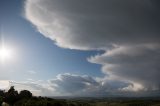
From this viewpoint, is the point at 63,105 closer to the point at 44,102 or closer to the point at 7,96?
the point at 44,102

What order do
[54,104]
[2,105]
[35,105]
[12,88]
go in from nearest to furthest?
[2,105], [35,105], [54,104], [12,88]

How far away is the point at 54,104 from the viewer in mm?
181000

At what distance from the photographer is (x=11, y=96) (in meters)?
192

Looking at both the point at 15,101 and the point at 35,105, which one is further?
the point at 15,101

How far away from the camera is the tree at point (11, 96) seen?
617 ft

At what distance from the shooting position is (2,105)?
525ft

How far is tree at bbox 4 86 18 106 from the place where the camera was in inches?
7403

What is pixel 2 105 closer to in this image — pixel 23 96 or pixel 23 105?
pixel 23 105

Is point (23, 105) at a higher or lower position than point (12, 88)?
lower

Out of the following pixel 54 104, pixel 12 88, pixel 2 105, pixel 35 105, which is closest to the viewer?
pixel 2 105

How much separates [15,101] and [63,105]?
4264 cm

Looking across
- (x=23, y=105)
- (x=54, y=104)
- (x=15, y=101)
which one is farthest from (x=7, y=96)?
(x=54, y=104)

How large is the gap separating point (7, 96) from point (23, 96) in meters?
14.7

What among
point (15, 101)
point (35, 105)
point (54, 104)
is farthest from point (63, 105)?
point (15, 101)
